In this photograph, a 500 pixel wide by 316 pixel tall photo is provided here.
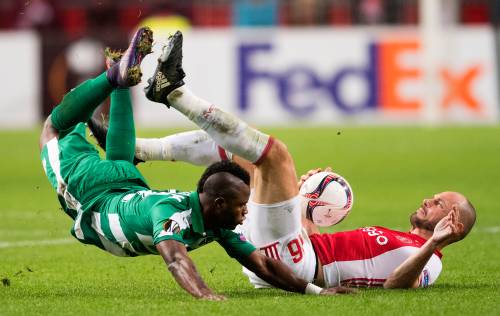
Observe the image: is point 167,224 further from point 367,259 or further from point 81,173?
point 367,259

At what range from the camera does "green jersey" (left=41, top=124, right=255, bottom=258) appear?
7086mm

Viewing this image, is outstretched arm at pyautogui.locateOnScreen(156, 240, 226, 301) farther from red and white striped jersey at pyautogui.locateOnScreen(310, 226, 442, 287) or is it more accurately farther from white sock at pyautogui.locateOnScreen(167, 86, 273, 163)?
red and white striped jersey at pyautogui.locateOnScreen(310, 226, 442, 287)

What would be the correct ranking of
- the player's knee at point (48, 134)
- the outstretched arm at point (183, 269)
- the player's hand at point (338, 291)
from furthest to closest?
the player's knee at point (48, 134) → the player's hand at point (338, 291) → the outstretched arm at point (183, 269)

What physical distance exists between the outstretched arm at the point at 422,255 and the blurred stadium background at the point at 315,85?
3.29 meters

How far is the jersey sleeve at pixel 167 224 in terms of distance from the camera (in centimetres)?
686

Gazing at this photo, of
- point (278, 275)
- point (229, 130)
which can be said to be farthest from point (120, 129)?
point (278, 275)

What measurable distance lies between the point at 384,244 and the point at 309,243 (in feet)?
1.65

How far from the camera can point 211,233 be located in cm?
723

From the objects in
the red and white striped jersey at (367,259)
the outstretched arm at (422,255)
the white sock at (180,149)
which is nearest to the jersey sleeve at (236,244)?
the red and white striped jersey at (367,259)

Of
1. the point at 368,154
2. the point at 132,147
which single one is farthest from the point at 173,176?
the point at 132,147

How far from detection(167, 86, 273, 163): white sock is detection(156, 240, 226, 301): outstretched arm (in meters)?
0.77

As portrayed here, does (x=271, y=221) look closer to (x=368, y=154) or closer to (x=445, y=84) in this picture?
(x=368, y=154)

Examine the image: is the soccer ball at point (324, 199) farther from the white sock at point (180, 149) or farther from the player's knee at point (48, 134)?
the player's knee at point (48, 134)

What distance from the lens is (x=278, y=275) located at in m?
7.40
